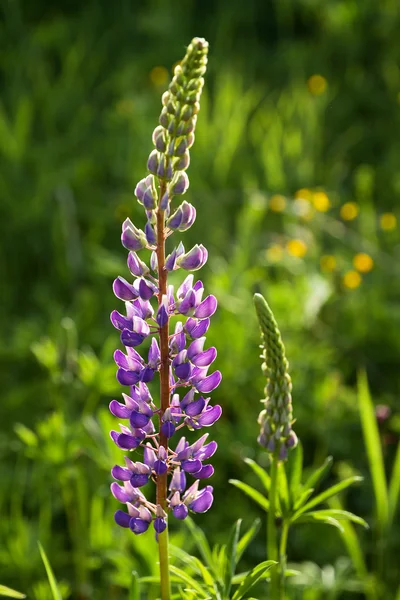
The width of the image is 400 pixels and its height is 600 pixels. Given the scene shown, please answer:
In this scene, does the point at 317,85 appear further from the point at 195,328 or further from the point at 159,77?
the point at 195,328

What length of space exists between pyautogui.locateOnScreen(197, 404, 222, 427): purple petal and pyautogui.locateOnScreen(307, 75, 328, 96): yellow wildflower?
3561 millimetres

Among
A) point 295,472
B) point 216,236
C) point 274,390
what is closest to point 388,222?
point 216,236

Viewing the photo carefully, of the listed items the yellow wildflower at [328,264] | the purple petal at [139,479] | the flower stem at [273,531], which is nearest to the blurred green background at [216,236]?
the yellow wildflower at [328,264]

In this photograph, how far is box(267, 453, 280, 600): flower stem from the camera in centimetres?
159

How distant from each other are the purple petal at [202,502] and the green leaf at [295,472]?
27 cm

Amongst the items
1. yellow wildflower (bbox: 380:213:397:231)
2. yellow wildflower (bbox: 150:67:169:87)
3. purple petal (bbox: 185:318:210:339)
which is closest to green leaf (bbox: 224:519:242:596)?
purple petal (bbox: 185:318:210:339)

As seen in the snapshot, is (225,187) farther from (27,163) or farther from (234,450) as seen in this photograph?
(234,450)

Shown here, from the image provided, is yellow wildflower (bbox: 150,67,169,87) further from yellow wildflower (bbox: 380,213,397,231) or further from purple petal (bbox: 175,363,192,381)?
purple petal (bbox: 175,363,192,381)

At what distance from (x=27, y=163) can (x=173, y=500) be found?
318 cm

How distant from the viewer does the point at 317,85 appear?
4.70 meters

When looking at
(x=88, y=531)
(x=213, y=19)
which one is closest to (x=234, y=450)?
(x=88, y=531)

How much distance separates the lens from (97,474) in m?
2.68

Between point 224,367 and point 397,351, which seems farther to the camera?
point 397,351

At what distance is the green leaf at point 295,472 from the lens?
167cm
